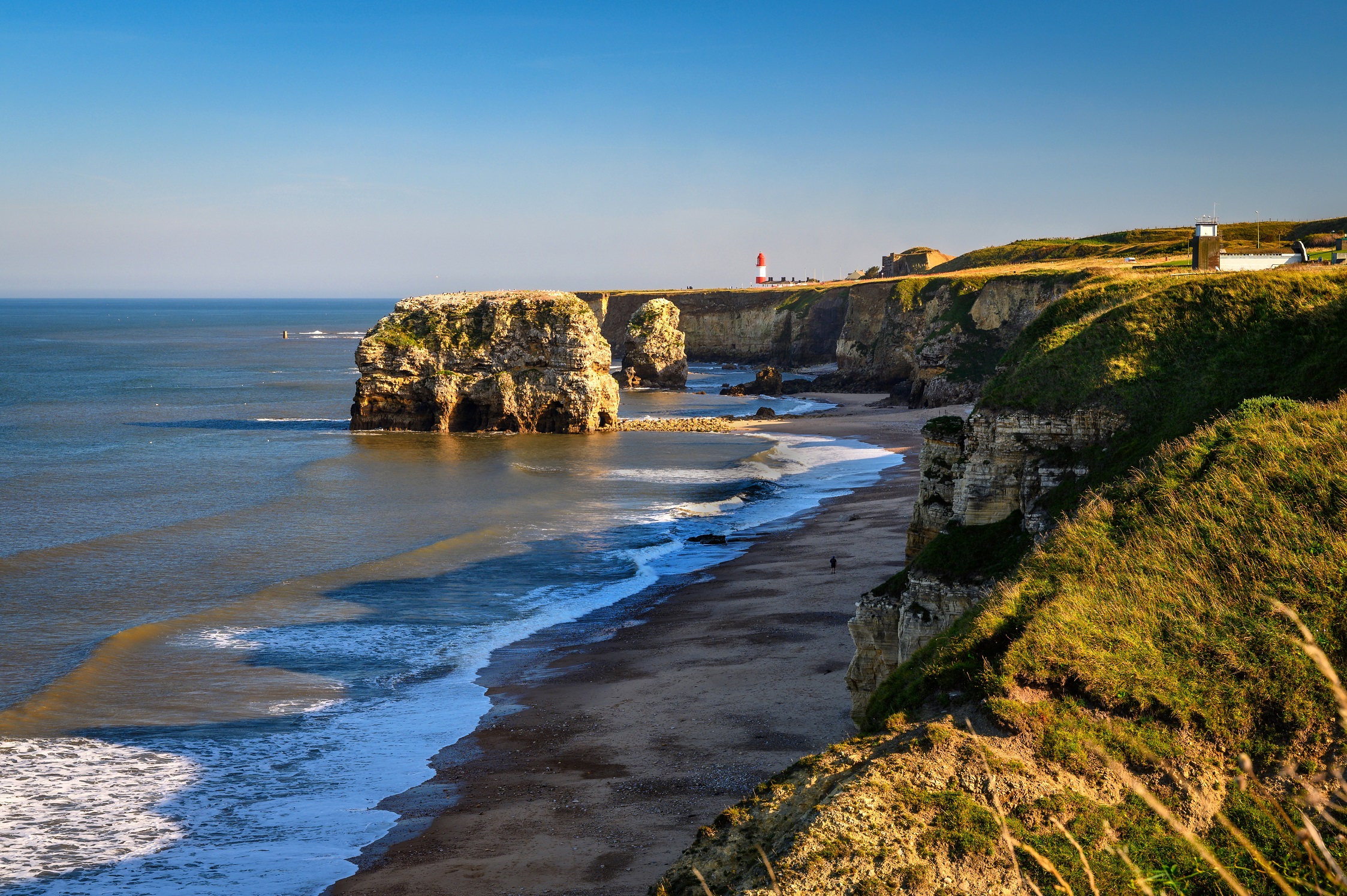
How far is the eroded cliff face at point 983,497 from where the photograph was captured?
16.0 metres

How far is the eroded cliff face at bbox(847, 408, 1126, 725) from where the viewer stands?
16.0m

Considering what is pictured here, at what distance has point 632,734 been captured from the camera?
18.8m

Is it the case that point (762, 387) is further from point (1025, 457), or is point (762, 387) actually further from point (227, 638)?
point (1025, 457)

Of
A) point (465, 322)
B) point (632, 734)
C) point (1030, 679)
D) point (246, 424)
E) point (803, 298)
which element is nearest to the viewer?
point (1030, 679)

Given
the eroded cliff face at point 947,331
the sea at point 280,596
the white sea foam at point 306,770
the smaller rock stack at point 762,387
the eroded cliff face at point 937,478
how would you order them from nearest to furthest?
the white sea foam at point 306,770, the sea at point 280,596, the eroded cliff face at point 937,478, the eroded cliff face at point 947,331, the smaller rock stack at point 762,387

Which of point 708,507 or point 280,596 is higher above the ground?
point 708,507

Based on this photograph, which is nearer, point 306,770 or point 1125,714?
point 1125,714

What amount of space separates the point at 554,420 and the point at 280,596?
4006 cm

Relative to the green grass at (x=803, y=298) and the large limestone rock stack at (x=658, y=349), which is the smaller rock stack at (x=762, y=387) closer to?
the large limestone rock stack at (x=658, y=349)

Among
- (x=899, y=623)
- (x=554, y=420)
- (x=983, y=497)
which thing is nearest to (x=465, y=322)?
(x=554, y=420)

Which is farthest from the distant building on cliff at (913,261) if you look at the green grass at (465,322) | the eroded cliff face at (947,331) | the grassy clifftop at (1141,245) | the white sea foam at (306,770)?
the white sea foam at (306,770)

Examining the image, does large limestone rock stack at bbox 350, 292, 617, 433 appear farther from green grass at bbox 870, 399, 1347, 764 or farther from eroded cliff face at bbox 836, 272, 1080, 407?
green grass at bbox 870, 399, 1347, 764

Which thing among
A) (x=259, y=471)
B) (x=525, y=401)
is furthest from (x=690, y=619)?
(x=525, y=401)

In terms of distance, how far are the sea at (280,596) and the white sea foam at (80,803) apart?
0.06 metres
